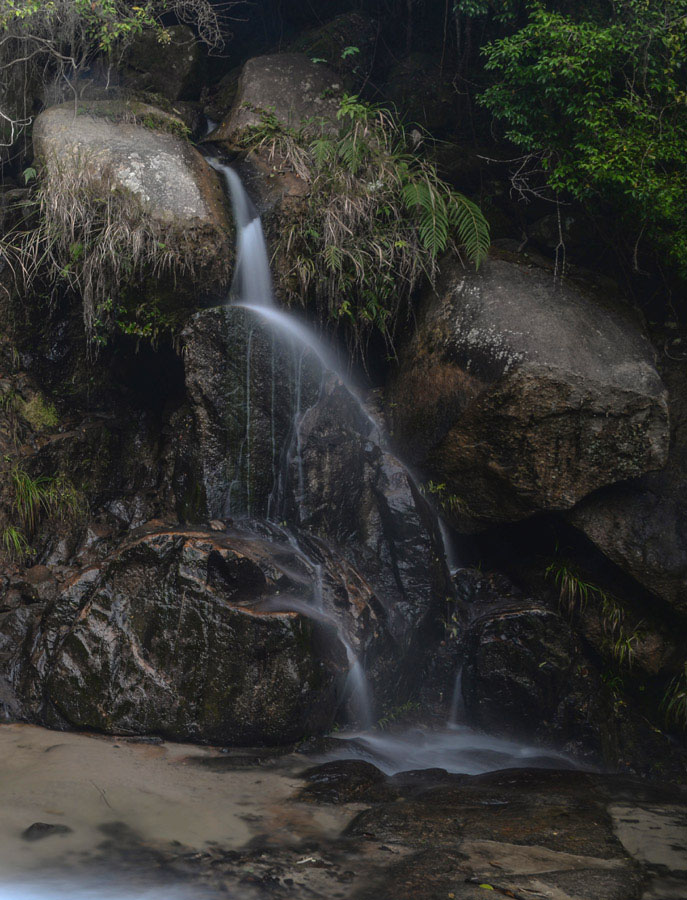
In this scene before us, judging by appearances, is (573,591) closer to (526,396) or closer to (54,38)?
(526,396)

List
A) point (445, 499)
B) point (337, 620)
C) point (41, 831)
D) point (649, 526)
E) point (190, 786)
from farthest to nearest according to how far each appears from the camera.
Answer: point (445, 499), point (649, 526), point (337, 620), point (190, 786), point (41, 831)

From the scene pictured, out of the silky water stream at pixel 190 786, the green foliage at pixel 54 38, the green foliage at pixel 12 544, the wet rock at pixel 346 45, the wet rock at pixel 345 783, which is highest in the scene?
the wet rock at pixel 346 45

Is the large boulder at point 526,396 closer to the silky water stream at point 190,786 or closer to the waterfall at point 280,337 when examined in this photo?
the waterfall at point 280,337

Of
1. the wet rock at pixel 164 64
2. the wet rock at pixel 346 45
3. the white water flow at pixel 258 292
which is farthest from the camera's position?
the wet rock at pixel 346 45

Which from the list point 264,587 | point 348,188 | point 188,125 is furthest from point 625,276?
point 188,125

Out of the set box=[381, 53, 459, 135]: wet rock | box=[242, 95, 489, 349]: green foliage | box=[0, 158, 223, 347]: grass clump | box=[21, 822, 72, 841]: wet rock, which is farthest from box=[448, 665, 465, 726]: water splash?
box=[381, 53, 459, 135]: wet rock

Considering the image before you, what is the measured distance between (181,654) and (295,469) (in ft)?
6.53

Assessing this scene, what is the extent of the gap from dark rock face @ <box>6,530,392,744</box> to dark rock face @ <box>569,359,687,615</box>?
2.48 m

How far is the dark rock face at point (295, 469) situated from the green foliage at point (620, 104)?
302 cm

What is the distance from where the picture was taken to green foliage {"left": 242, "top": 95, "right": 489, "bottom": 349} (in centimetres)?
598

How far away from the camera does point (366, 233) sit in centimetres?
610

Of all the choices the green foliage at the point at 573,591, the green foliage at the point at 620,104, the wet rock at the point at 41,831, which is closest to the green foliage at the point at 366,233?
the green foliage at the point at 620,104

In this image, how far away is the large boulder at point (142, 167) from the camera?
5.79m

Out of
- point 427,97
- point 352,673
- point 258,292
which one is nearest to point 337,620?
point 352,673
